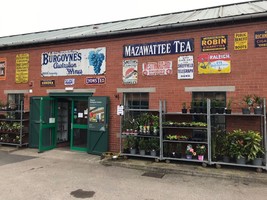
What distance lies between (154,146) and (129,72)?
10.9ft

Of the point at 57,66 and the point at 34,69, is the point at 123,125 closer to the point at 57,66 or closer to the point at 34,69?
the point at 57,66

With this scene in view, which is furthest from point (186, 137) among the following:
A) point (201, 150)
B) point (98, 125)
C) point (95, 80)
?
point (95, 80)

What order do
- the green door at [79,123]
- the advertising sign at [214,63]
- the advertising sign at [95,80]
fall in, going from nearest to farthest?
the advertising sign at [214,63], the advertising sign at [95,80], the green door at [79,123]

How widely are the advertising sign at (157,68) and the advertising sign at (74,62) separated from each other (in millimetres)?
1958

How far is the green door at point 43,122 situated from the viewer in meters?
10.9

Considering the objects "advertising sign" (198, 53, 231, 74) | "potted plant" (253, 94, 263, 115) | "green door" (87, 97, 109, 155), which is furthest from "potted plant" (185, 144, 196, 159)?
"green door" (87, 97, 109, 155)

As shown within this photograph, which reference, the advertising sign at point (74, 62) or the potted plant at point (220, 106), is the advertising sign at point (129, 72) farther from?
the potted plant at point (220, 106)

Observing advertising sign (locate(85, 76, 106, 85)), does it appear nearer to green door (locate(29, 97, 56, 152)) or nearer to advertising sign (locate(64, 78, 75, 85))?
advertising sign (locate(64, 78, 75, 85))

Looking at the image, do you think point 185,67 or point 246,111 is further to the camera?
point 185,67

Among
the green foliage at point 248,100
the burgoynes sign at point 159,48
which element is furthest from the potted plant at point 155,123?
the green foliage at point 248,100

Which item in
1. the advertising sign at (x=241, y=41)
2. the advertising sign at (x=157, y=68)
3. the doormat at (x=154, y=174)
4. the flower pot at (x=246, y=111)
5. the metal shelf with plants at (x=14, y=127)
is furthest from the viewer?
the metal shelf with plants at (x=14, y=127)

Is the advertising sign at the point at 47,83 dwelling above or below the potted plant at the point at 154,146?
above

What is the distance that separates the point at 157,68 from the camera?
31.0 feet

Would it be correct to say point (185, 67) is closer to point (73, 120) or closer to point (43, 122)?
point (73, 120)
